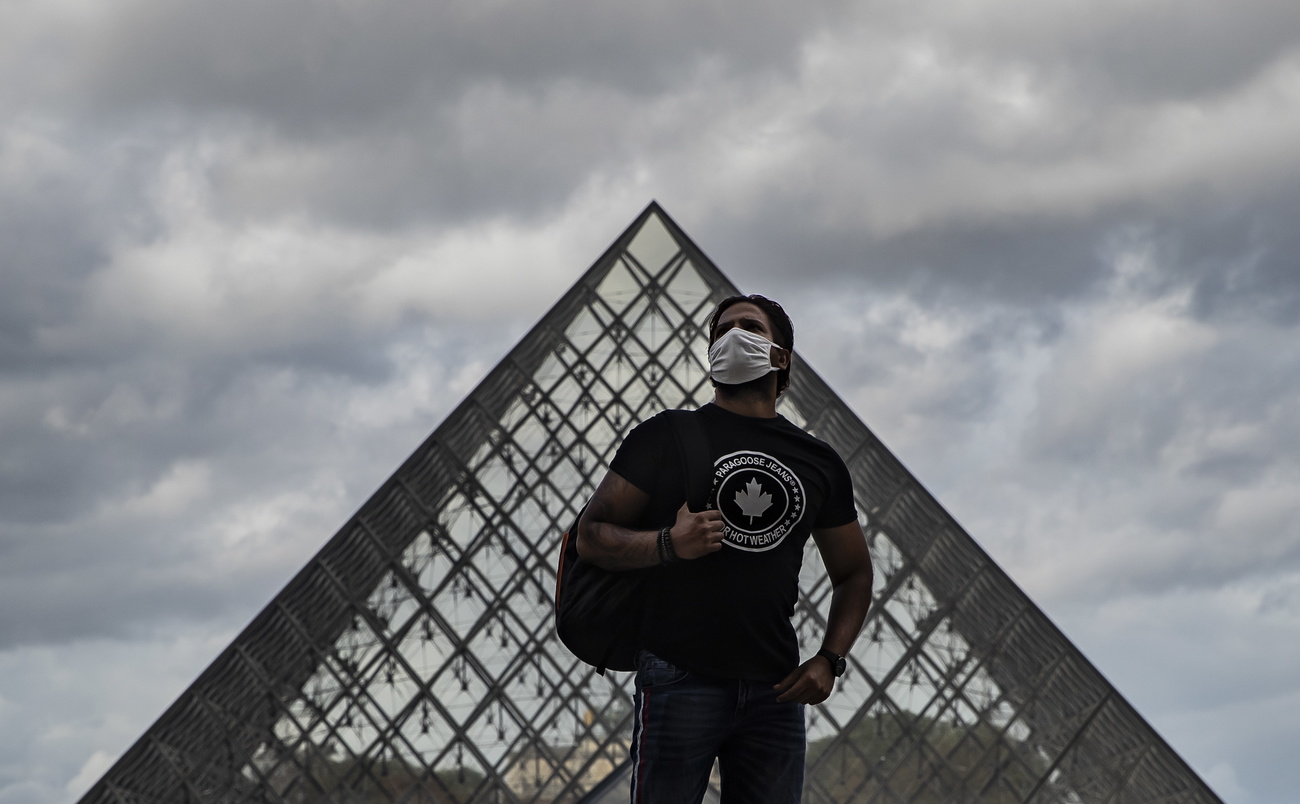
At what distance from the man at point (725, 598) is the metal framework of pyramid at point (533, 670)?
13.1 meters

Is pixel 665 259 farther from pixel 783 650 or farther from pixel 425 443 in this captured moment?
pixel 783 650

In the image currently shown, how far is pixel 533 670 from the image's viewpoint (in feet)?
55.6

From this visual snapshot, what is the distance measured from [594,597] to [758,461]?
1.55ft

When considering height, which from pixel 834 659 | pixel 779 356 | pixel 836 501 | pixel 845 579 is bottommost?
pixel 834 659

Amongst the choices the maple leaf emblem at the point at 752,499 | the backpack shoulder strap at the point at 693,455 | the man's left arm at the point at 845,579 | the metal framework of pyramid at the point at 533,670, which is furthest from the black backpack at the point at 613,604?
the metal framework of pyramid at the point at 533,670

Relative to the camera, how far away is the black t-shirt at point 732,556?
Answer: 9.50 feet

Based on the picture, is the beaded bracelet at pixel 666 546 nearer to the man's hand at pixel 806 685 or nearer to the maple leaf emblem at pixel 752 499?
the maple leaf emblem at pixel 752 499

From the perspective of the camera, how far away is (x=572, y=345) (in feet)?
60.5

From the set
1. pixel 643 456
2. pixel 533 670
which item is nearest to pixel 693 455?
pixel 643 456

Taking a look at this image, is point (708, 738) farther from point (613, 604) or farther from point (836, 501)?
point (836, 501)

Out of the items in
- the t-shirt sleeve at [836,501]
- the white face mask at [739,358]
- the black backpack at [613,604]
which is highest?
the white face mask at [739,358]

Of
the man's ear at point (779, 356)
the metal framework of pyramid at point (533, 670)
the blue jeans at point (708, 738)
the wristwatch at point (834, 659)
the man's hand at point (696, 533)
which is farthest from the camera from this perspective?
the metal framework of pyramid at point (533, 670)

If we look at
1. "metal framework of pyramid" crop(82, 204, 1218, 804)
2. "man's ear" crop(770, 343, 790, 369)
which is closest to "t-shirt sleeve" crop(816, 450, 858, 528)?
"man's ear" crop(770, 343, 790, 369)

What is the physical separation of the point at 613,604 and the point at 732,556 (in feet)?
0.93
